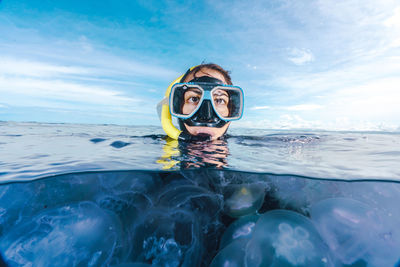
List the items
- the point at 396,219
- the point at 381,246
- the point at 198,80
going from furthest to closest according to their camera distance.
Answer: the point at 198,80
the point at 396,219
the point at 381,246

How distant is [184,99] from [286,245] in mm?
3146

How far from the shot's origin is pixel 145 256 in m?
1.55

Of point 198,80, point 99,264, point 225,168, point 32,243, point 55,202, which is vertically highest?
point 198,80

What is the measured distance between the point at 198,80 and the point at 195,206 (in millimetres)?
2746

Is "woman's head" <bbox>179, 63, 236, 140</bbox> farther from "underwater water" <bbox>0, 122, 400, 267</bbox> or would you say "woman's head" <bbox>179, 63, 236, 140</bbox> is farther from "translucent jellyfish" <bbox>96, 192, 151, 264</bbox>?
"translucent jellyfish" <bbox>96, 192, 151, 264</bbox>

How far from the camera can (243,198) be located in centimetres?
192

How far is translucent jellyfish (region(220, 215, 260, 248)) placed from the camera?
167 centimetres

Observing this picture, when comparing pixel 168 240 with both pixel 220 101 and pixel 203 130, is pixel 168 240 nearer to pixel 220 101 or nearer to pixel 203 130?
pixel 203 130

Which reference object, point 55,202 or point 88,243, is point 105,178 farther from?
point 88,243

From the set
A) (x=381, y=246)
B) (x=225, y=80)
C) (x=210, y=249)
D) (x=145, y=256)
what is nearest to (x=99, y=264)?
(x=145, y=256)

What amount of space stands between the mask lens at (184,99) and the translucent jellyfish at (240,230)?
95.5 inches

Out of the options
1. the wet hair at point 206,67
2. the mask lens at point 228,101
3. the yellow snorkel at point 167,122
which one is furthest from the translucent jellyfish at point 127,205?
the wet hair at point 206,67

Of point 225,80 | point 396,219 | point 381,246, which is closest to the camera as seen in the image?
point 381,246

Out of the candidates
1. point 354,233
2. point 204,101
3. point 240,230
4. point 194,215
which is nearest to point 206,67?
point 204,101
